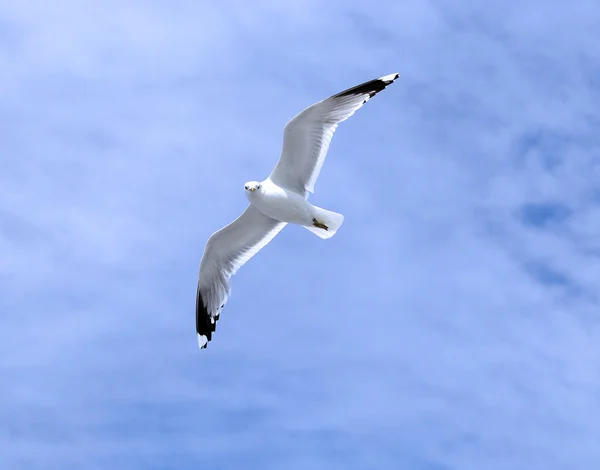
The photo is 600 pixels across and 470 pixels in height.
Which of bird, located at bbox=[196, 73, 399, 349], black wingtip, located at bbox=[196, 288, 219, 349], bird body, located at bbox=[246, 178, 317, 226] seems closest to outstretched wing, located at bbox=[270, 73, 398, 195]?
bird, located at bbox=[196, 73, 399, 349]

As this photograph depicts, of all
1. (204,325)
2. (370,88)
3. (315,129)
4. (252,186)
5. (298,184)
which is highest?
(370,88)

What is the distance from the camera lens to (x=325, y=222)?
49.3 feet

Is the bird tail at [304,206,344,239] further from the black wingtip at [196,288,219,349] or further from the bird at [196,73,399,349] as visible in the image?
the black wingtip at [196,288,219,349]

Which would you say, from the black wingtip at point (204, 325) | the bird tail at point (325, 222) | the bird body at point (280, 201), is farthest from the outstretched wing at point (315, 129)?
the black wingtip at point (204, 325)

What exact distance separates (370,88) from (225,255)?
3698 mm

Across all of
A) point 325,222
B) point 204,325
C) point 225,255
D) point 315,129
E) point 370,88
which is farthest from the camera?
point 204,325

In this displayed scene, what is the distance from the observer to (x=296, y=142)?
14.6m

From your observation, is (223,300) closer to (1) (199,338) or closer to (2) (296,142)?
(1) (199,338)

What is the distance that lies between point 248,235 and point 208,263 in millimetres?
848

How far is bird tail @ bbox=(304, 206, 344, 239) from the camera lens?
15.0m

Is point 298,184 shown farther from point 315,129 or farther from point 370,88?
point 370,88

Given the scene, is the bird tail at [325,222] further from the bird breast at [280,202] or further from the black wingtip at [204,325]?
the black wingtip at [204,325]

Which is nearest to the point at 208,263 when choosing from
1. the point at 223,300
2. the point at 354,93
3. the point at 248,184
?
the point at 223,300

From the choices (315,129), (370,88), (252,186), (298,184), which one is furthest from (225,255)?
(370,88)
